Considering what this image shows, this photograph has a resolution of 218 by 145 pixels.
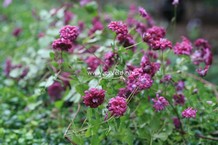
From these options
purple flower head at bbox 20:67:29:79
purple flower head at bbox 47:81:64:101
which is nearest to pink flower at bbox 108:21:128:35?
purple flower head at bbox 47:81:64:101

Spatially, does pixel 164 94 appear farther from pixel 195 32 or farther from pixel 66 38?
pixel 195 32

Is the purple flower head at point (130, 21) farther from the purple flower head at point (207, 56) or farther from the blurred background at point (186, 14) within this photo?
the blurred background at point (186, 14)

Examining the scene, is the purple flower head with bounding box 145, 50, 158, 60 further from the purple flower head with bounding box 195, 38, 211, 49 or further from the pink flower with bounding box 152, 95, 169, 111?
the pink flower with bounding box 152, 95, 169, 111

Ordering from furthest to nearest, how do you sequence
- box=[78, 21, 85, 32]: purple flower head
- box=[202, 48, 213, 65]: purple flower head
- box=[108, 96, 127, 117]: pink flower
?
box=[78, 21, 85, 32]: purple flower head → box=[202, 48, 213, 65]: purple flower head → box=[108, 96, 127, 117]: pink flower

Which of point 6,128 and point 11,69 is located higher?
point 11,69

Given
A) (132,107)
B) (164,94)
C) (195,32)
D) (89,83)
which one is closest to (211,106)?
(164,94)

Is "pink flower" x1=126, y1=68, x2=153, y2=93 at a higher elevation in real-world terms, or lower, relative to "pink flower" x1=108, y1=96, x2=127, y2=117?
higher

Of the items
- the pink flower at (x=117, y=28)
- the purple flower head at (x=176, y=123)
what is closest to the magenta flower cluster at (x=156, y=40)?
the pink flower at (x=117, y=28)

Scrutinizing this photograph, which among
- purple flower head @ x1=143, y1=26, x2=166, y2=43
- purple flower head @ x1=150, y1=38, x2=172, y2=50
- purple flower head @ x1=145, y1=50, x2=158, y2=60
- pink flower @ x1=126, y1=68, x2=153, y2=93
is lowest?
pink flower @ x1=126, y1=68, x2=153, y2=93
